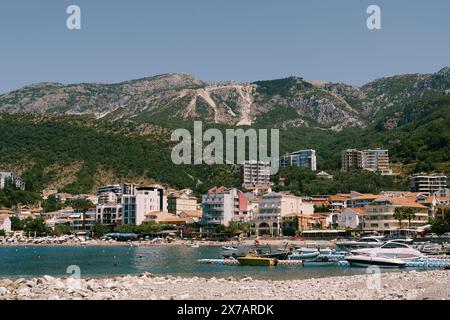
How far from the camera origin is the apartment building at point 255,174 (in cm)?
15312

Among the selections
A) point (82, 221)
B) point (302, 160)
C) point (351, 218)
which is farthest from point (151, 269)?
point (302, 160)

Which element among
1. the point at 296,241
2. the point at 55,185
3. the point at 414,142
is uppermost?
the point at 414,142

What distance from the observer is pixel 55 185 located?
143875 mm

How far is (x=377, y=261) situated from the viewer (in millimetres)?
42094

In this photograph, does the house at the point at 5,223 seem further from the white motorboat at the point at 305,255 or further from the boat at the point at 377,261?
the boat at the point at 377,261

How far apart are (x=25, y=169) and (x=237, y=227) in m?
67.1

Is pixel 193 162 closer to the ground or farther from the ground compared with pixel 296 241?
farther from the ground

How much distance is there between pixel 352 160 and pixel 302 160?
1920 cm

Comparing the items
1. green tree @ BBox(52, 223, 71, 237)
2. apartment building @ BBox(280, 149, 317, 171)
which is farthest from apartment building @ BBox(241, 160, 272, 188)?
green tree @ BBox(52, 223, 71, 237)

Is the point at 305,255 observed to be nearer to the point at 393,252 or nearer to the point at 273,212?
the point at 393,252

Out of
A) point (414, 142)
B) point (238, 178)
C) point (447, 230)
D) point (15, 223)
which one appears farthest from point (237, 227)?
point (414, 142)

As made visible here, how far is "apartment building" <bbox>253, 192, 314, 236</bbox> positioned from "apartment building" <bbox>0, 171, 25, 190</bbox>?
59632 mm
